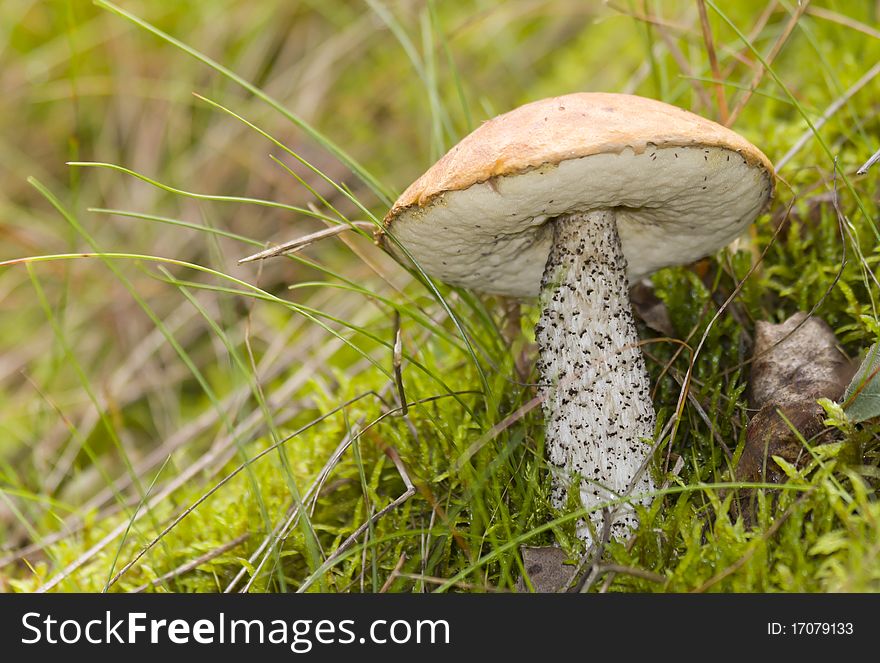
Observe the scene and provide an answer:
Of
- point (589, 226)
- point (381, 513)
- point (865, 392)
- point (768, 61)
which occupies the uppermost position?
point (768, 61)

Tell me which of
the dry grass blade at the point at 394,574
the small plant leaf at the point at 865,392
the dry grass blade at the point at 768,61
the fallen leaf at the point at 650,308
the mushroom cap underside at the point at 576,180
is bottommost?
the dry grass blade at the point at 394,574

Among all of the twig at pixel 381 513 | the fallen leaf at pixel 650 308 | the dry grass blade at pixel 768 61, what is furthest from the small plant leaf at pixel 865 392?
the twig at pixel 381 513

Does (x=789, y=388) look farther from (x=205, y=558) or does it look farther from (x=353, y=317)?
(x=353, y=317)

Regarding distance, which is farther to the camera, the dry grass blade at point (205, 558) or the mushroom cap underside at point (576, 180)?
the dry grass blade at point (205, 558)

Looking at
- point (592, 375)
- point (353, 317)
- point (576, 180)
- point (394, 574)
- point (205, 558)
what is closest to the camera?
point (576, 180)

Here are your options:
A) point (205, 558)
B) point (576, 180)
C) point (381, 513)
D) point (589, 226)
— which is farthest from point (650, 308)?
point (205, 558)

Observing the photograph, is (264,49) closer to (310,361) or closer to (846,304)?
(310,361)

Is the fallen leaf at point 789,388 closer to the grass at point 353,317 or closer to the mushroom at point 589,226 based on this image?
the grass at point 353,317
